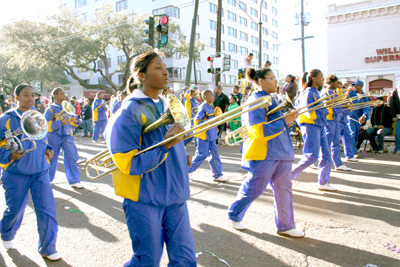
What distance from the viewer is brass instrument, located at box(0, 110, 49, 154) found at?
3.35 meters

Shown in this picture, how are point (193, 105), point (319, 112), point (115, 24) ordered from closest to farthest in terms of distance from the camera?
1. point (319, 112)
2. point (193, 105)
3. point (115, 24)

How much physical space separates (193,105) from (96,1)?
4563cm

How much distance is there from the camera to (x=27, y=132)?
3375 mm

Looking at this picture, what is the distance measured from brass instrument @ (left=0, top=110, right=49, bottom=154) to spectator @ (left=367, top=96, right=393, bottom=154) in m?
9.73

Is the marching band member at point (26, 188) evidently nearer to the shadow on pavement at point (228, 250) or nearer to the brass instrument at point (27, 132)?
the brass instrument at point (27, 132)

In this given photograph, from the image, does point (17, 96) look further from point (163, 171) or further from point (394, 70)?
point (394, 70)

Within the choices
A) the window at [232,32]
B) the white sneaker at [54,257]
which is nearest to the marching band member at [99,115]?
the white sneaker at [54,257]

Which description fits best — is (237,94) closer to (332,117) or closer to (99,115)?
(99,115)

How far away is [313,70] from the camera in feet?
17.5

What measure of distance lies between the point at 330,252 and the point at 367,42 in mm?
27824

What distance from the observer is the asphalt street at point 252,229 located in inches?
A: 129

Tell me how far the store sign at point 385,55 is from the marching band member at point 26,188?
28657 millimetres

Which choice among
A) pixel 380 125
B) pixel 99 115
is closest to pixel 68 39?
pixel 99 115

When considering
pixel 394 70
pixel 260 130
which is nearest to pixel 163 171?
pixel 260 130
